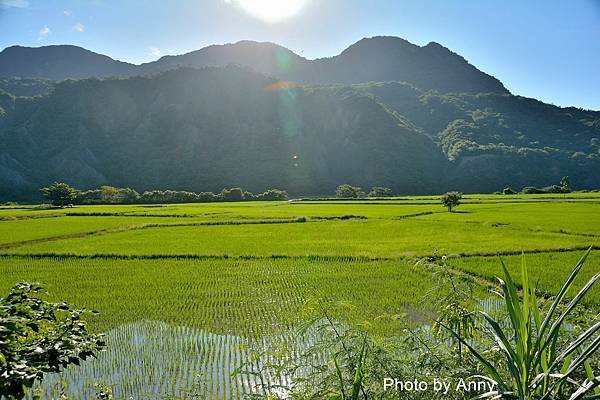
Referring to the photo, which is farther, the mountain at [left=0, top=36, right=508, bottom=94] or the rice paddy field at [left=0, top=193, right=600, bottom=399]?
the mountain at [left=0, top=36, right=508, bottom=94]

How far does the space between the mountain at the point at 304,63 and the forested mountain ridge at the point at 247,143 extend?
2503 inches

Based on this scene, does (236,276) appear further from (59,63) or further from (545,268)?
(59,63)

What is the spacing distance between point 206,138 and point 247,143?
10.4 metres

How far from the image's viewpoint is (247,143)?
101438mm

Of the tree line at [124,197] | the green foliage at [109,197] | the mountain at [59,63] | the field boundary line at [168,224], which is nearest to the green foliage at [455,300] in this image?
the field boundary line at [168,224]

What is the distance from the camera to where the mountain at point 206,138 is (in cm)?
8925

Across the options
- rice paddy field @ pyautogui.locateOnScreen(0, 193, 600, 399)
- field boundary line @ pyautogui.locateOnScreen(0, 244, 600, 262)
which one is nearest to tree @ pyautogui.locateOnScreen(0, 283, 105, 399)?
rice paddy field @ pyautogui.locateOnScreen(0, 193, 600, 399)

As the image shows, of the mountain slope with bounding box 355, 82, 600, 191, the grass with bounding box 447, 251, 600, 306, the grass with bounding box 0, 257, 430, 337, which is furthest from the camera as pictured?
the mountain slope with bounding box 355, 82, 600, 191

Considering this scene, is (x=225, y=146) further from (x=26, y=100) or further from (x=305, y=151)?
(x=26, y=100)

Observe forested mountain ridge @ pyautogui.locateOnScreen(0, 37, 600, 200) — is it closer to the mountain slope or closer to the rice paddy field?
the mountain slope

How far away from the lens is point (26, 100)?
9756 cm

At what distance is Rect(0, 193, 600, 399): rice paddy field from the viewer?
7.60 meters

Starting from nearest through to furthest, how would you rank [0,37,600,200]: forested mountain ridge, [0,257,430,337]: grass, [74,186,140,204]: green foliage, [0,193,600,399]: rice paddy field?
[0,193,600,399]: rice paddy field, [0,257,430,337]: grass, [74,186,140,204]: green foliage, [0,37,600,200]: forested mountain ridge

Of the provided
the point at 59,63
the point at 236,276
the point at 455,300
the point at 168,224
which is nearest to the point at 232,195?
the point at 168,224
